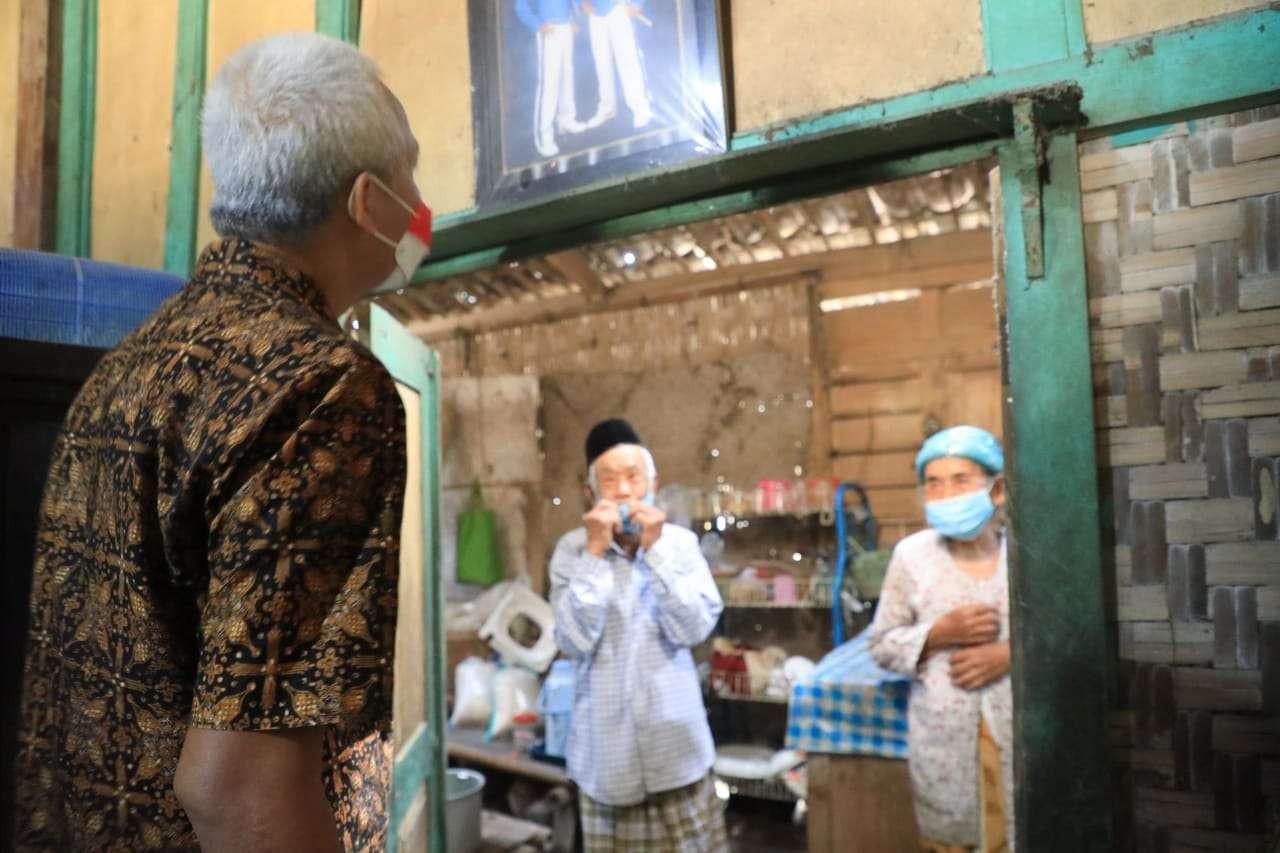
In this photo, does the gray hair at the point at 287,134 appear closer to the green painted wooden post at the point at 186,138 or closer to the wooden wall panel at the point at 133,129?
the green painted wooden post at the point at 186,138

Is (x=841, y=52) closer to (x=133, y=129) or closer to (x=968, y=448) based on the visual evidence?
(x=968, y=448)

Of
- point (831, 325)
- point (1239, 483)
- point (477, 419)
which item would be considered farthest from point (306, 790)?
point (477, 419)

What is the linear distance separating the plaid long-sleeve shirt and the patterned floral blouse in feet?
2.36

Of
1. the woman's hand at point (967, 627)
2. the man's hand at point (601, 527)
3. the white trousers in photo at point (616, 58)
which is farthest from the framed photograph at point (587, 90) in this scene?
the woman's hand at point (967, 627)

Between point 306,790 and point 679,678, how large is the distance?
225 cm

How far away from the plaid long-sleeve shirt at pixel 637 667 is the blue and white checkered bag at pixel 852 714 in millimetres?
385

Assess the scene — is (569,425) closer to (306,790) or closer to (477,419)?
(477,419)

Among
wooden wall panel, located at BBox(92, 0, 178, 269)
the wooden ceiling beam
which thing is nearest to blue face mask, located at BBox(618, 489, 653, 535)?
wooden wall panel, located at BBox(92, 0, 178, 269)

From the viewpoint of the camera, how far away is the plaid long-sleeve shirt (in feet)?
9.31

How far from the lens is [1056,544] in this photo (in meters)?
1.44

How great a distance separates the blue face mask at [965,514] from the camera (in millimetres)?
2459

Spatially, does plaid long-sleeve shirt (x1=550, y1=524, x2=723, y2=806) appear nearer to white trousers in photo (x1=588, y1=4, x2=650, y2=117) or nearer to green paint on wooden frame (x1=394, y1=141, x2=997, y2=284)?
green paint on wooden frame (x1=394, y1=141, x2=997, y2=284)

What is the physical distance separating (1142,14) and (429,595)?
2304 mm

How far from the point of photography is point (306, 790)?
2.66ft
